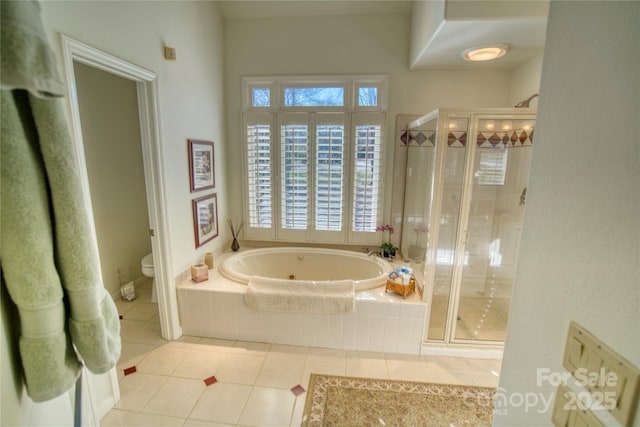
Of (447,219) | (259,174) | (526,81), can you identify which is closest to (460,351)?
(447,219)

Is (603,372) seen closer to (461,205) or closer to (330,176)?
(461,205)

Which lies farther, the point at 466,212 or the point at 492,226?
the point at 492,226

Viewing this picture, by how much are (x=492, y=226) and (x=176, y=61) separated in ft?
10.4

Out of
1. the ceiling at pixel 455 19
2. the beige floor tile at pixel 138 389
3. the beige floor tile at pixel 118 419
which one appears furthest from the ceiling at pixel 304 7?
the beige floor tile at pixel 118 419

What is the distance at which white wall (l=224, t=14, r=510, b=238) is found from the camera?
10.0 ft

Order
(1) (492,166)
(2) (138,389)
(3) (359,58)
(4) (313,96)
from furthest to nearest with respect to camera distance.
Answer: (4) (313,96), (3) (359,58), (1) (492,166), (2) (138,389)

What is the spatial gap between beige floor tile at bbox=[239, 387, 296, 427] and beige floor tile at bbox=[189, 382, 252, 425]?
0.05m

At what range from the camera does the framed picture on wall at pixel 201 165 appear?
264 centimetres

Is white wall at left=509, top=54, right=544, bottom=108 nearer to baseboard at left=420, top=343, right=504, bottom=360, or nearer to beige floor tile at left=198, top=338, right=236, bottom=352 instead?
baseboard at left=420, top=343, right=504, bottom=360

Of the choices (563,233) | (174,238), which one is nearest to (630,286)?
(563,233)

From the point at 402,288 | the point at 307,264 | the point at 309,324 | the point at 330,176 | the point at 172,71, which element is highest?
the point at 172,71

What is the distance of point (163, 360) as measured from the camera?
228 cm

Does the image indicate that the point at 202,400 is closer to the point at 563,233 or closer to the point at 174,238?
the point at 174,238

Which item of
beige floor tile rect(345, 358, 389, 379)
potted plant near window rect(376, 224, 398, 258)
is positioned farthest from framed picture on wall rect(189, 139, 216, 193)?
beige floor tile rect(345, 358, 389, 379)
